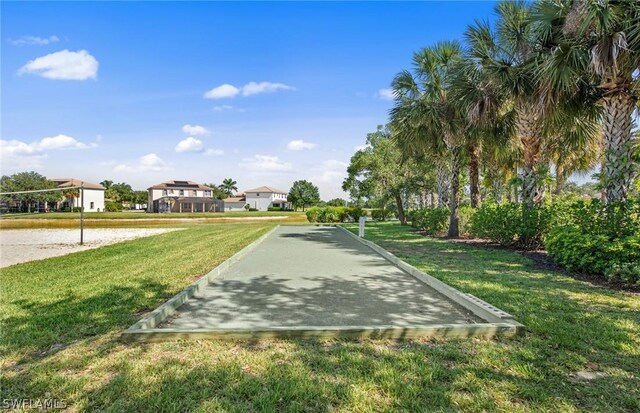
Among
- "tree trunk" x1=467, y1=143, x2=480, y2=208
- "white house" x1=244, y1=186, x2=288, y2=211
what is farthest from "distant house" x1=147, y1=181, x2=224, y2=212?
"tree trunk" x1=467, y1=143, x2=480, y2=208

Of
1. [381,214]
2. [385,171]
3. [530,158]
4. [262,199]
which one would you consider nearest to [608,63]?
[530,158]

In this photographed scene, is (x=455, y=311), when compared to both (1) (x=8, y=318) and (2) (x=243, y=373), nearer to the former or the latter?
(2) (x=243, y=373)

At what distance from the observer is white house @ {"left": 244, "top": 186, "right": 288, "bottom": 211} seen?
3487 inches

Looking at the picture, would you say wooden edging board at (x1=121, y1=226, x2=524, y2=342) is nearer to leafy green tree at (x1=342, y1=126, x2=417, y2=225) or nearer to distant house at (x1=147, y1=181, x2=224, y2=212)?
leafy green tree at (x1=342, y1=126, x2=417, y2=225)

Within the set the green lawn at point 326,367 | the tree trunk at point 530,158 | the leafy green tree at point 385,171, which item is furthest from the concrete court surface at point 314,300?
the leafy green tree at point 385,171

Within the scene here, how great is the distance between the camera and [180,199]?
71.8 metres

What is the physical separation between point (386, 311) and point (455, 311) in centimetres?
92

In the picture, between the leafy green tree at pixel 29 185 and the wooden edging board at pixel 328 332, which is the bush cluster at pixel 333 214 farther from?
the leafy green tree at pixel 29 185

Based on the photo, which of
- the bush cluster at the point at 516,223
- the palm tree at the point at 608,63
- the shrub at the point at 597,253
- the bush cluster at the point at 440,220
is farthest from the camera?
the bush cluster at the point at 440,220

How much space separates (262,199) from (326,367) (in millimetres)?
87618

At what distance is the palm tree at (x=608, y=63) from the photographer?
677 cm

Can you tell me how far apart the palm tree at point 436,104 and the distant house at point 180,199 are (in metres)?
64.6

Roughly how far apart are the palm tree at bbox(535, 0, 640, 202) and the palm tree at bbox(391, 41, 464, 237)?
6198 millimetres

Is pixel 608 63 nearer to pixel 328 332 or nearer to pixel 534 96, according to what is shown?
pixel 534 96
